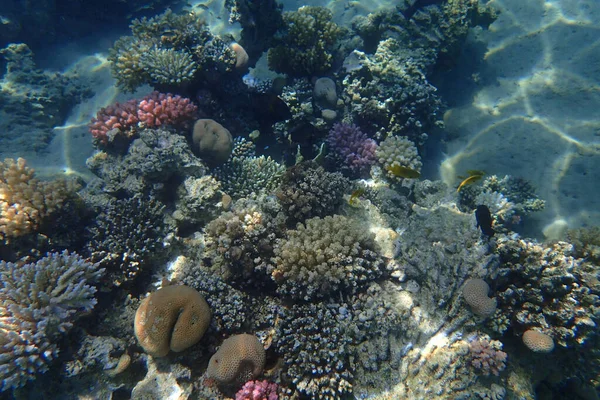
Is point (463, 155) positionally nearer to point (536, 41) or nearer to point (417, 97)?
point (417, 97)

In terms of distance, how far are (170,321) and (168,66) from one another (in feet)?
16.4

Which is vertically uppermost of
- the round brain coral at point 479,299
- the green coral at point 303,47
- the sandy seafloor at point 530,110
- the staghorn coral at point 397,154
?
the sandy seafloor at point 530,110

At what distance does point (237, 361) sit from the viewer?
3.42 meters

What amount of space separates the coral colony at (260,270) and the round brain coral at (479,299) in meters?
0.02

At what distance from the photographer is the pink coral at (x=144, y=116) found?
586 cm

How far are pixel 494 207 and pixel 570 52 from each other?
6.21 meters

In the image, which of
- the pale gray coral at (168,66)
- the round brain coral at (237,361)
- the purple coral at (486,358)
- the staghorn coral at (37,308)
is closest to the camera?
the staghorn coral at (37,308)

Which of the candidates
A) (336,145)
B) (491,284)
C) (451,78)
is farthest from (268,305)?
(451,78)

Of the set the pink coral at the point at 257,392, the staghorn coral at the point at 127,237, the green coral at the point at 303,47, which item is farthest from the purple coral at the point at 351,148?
the pink coral at the point at 257,392

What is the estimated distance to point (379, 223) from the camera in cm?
522

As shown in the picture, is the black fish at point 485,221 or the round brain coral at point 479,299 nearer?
the round brain coral at point 479,299

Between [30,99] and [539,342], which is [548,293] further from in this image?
[30,99]

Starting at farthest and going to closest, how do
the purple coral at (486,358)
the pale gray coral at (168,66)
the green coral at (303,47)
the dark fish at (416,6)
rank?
the dark fish at (416,6) < the green coral at (303,47) < the pale gray coral at (168,66) < the purple coral at (486,358)

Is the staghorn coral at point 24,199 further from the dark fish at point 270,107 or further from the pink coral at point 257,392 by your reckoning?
the dark fish at point 270,107
